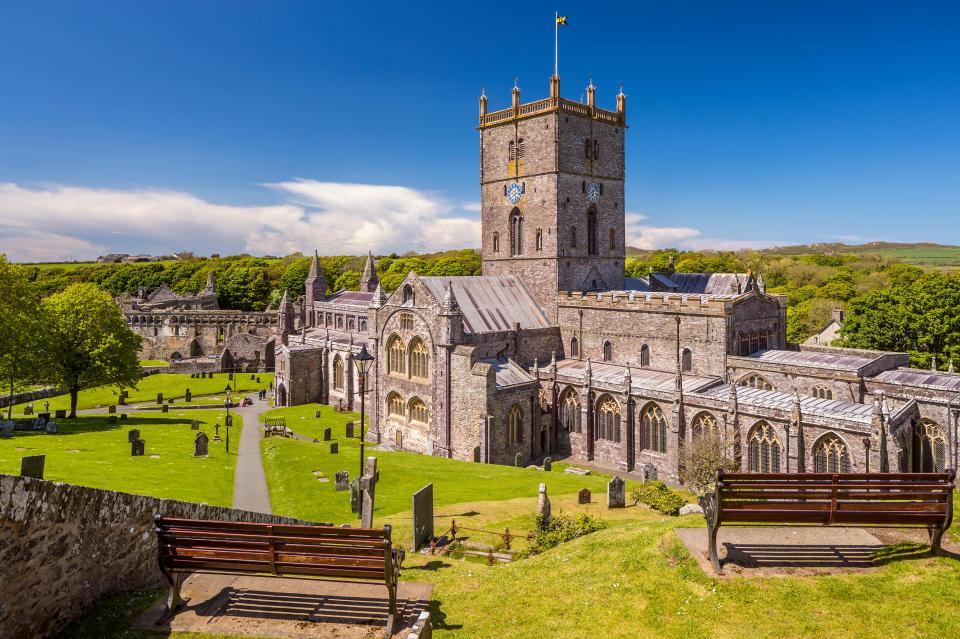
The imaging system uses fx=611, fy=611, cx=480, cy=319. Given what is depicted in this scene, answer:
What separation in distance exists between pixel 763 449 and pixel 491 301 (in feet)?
60.7

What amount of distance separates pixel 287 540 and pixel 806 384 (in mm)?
32168

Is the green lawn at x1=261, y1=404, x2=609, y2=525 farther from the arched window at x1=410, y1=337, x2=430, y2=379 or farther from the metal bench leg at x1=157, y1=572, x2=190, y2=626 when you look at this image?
the metal bench leg at x1=157, y1=572, x2=190, y2=626

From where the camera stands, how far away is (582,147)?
4303 centimetres

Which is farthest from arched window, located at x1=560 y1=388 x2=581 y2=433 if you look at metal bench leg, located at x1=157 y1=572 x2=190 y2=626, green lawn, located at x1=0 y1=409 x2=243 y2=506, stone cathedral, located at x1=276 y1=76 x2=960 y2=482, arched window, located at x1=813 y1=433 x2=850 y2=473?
metal bench leg, located at x1=157 y1=572 x2=190 y2=626

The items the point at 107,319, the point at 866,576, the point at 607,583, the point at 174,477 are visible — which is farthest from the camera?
the point at 107,319

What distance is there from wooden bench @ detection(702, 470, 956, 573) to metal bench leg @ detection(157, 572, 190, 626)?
8.64m

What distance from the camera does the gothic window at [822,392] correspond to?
32.7 metres

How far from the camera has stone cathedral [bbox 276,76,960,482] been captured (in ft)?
96.2

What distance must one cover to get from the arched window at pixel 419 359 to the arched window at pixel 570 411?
860cm

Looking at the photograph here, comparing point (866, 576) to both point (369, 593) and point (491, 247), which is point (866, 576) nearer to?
point (369, 593)

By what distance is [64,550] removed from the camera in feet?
27.9

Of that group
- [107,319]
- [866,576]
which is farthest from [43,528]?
[107,319]

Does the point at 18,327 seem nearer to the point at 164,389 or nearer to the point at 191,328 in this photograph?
the point at 164,389

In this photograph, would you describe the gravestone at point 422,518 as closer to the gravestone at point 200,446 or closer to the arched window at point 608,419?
the arched window at point 608,419
